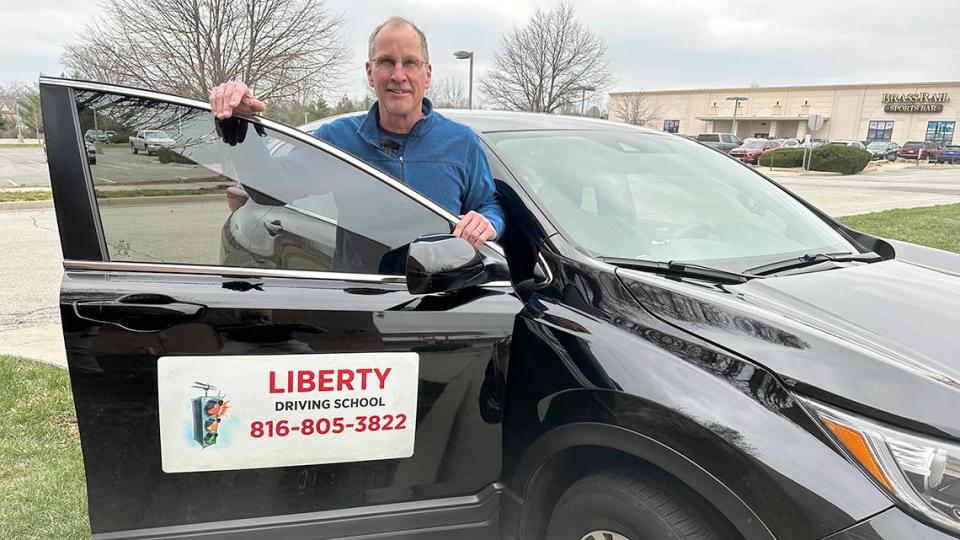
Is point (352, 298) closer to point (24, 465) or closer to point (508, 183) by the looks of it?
point (508, 183)

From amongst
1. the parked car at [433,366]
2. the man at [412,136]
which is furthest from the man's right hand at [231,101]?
the man at [412,136]

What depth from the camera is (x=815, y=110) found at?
2482 inches

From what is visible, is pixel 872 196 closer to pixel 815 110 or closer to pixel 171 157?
pixel 171 157

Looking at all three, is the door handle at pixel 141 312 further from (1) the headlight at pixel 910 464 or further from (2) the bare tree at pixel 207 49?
(2) the bare tree at pixel 207 49

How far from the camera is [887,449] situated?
1270 mm

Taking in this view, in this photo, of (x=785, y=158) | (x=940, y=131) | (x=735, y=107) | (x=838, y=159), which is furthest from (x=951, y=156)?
(x=735, y=107)

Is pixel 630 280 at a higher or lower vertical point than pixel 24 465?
higher

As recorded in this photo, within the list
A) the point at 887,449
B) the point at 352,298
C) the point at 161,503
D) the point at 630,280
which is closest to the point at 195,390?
the point at 161,503

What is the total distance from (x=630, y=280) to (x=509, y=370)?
0.45m

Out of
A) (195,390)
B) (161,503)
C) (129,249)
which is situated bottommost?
(161,503)

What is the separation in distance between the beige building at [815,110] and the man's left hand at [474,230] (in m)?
53.1

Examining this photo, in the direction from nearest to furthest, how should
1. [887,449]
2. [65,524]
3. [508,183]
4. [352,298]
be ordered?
[887,449], [352,298], [508,183], [65,524]

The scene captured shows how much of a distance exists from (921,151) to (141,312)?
50.2 meters

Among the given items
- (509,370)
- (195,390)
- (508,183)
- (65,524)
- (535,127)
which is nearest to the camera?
(195,390)
